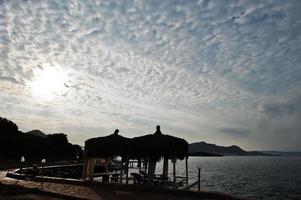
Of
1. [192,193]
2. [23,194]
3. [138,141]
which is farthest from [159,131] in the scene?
[23,194]

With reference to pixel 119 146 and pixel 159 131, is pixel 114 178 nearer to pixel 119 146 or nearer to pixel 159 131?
pixel 119 146

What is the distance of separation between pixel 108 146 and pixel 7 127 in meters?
59.9

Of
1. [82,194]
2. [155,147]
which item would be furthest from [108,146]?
[82,194]

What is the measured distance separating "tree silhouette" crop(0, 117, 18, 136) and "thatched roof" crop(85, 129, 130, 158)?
56081 millimetres

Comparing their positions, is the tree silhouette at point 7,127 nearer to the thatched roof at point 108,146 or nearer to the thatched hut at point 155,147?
the thatched roof at point 108,146

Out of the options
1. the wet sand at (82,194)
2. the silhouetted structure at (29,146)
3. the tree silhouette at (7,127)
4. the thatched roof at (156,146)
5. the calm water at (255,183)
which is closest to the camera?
the wet sand at (82,194)

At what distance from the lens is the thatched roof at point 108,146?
56.9 feet

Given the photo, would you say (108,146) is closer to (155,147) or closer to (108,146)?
(108,146)

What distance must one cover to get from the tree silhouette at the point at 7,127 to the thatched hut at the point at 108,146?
55902 mm

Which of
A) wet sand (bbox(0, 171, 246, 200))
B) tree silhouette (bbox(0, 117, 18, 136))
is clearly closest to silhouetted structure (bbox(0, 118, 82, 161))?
tree silhouette (bbox(0, 117, 18, 136))

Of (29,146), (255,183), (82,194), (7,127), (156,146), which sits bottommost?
(255,183)

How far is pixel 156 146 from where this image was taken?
16219 millimetres

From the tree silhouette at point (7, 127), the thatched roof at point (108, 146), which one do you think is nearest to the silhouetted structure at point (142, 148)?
the thatched roof at point (108, 146)

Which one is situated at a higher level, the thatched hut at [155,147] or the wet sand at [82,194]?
the thatched hut at [155,147]
